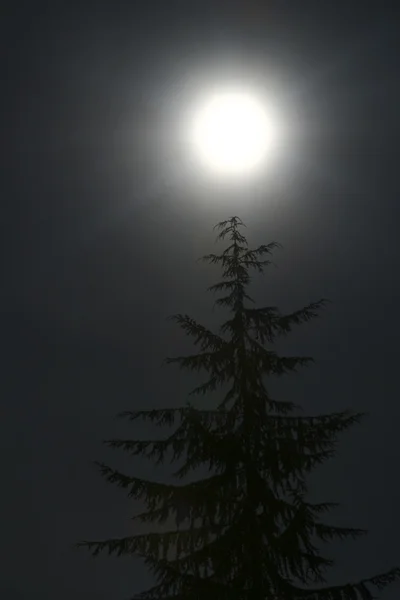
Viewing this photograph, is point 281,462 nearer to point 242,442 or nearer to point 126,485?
point 242,442

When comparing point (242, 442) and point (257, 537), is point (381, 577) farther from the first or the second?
point (242, 442)

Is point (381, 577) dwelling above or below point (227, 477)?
below

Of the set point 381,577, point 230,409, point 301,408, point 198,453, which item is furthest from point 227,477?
point 381,577

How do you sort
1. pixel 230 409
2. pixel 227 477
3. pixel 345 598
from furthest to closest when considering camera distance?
pixel 230 409
pixel 227 477
pixel 345 598

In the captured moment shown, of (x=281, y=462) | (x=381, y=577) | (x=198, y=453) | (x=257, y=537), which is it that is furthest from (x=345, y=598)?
(x=198, y=453)

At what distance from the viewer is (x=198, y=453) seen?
10844mm

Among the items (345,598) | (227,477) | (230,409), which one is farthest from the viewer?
(230,409)

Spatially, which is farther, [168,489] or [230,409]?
[230,409]

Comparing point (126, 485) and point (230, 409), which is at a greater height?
point (230, 409)

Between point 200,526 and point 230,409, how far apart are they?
7.24 feet

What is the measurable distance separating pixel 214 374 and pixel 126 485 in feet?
9.33

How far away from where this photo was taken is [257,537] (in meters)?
10.6

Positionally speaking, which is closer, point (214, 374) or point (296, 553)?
point (296, 553)

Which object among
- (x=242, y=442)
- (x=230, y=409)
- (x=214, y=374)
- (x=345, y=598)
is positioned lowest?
(x=345, y=598)
